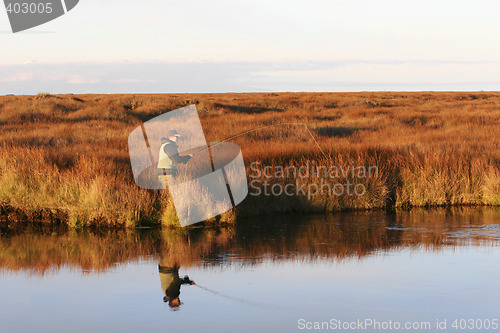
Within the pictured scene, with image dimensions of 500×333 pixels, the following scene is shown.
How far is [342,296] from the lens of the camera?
22.0ft

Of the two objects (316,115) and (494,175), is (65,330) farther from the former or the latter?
(316,115)

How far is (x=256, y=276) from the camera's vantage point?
7625 mm

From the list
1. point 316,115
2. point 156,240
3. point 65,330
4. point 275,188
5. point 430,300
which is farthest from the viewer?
point 316,115

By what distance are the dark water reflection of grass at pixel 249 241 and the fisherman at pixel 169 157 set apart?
107cm

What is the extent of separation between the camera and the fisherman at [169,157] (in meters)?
10.6

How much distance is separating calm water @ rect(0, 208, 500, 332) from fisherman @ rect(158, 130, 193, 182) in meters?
1.14

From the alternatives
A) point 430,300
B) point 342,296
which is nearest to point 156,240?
point 342,296

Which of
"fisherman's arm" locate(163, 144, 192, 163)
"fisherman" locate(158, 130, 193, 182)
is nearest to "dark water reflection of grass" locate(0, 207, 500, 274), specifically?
"fisherman" locate(158, 130, 193, 182)

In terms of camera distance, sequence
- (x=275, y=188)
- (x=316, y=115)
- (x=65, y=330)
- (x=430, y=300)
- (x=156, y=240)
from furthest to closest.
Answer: (x=316, y=115) < (x=275, y=188) < (x=156, y=240) < (x=430, y=300) < (x=65, y=330)

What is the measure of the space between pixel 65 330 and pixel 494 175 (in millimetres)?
10069

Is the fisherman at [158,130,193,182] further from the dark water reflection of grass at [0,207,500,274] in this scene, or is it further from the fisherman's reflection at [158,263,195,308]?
the fisherman's reflection at [158,263,195,308]

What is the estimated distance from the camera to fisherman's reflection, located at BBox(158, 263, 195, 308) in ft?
22.1

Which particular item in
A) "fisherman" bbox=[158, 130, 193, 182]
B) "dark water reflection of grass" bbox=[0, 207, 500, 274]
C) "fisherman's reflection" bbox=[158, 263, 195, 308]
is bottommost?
"dark water reflection of grass" bbox=[0, 207, 500, 274]

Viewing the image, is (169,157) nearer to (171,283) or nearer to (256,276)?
(171,283)
